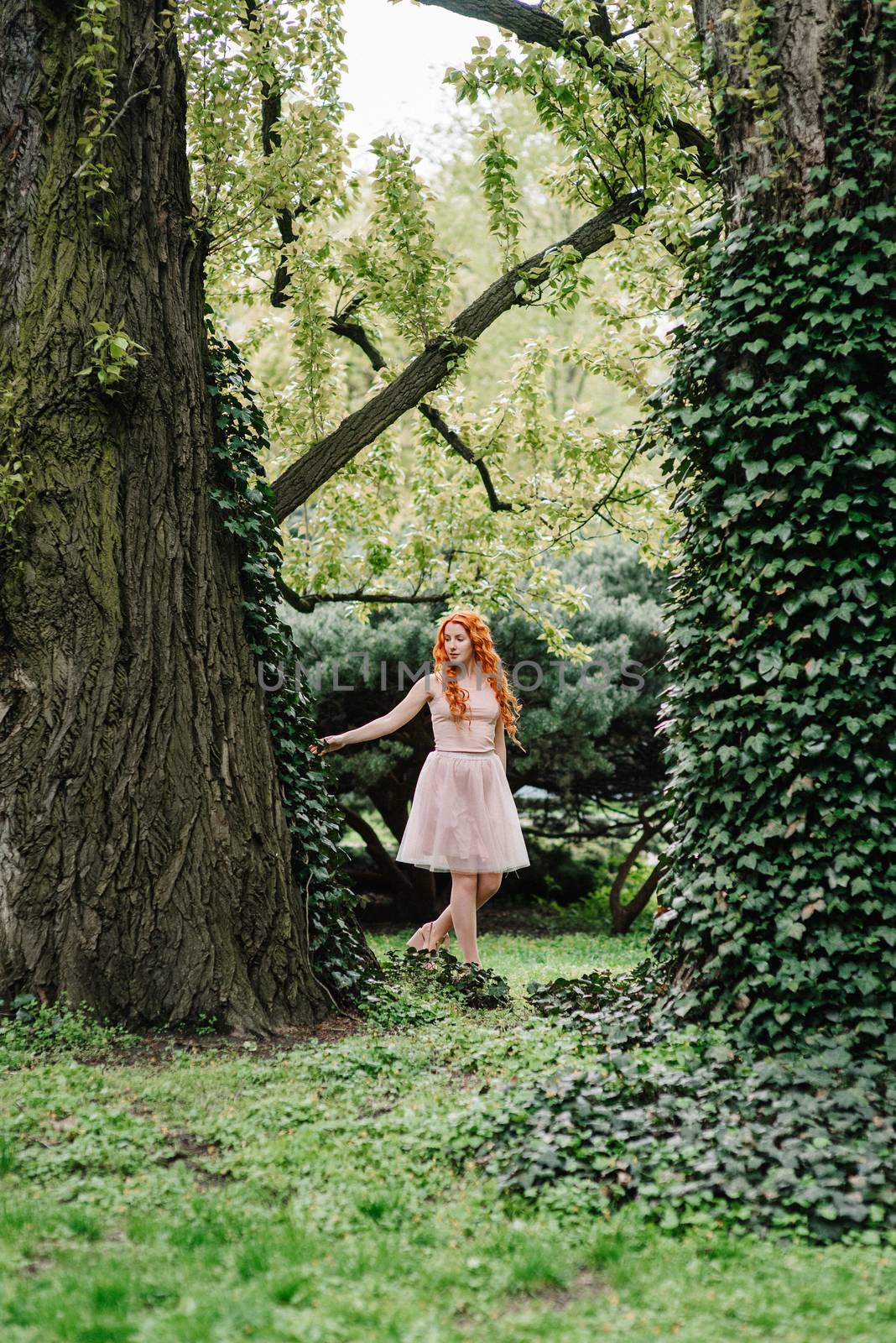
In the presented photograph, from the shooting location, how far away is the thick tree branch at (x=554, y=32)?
709cm

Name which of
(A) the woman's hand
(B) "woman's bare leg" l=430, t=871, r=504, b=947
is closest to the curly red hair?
(B) "woman's bare leg" l=430, t=871, r=504, b=947

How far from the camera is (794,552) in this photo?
5035mm

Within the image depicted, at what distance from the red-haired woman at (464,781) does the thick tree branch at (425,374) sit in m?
1.33

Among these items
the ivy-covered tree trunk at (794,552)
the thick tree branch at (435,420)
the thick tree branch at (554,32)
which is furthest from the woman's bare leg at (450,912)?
the thick tree branch at (554,32)

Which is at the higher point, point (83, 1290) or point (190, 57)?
point (190, 57)

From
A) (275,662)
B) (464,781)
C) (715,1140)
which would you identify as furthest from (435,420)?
(715,1140)

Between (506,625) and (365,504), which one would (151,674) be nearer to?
(365,504)

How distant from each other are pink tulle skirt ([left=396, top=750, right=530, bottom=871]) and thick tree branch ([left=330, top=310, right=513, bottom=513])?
2774 millimetres

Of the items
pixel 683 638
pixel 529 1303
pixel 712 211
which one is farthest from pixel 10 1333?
pixel 712 211

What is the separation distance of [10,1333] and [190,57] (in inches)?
260

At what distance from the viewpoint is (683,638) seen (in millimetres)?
5484

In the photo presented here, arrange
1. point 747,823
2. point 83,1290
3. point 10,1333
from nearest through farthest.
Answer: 1. point 10,1333
2. point 83,1290
3. point 747,823

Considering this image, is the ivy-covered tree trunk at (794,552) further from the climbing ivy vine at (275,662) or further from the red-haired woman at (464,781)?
the red-haired woman at (464,781)

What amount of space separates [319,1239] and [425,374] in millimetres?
5737
